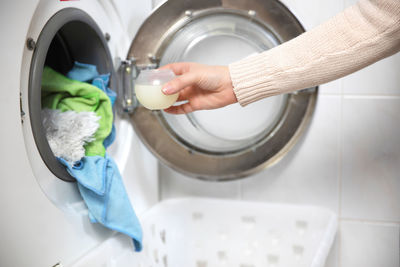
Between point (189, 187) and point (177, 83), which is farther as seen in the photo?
point (189, 187)

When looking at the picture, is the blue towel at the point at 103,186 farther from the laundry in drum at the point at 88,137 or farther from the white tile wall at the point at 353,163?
the white tile wall at the point at 353,163

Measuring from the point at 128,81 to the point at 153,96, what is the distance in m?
0.28

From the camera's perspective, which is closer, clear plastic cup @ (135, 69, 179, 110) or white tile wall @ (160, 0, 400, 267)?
clear plastic cup @ (135, 69, 179, 110)

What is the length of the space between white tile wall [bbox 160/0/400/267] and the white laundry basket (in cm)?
8

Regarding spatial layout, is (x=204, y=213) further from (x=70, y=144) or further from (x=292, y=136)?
(x=70, y=144)

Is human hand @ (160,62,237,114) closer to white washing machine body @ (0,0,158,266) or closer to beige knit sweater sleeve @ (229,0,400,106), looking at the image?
beige knit sweater sleeve @ (229,0,400,106)

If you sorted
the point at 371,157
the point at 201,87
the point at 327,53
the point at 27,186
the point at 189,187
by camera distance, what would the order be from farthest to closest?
the point at 189,187 < the point at 371,157 < the point at 201,87 < the point at 327,53 < the point at 27,186

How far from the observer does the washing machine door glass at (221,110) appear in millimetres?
1107

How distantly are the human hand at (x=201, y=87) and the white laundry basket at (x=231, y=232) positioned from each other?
417 millimetres

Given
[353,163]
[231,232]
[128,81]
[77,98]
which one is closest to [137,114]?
[128,81]

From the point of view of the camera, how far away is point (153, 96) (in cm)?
90

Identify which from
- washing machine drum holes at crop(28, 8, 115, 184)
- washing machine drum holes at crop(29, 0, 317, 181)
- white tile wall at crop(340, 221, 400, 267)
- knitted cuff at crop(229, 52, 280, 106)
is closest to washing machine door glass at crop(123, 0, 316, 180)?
washing machine drum holes at crop(29, 0, 317, 181)

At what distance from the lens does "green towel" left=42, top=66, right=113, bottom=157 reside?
3.18 ft

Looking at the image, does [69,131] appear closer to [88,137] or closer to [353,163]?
[88,137]
